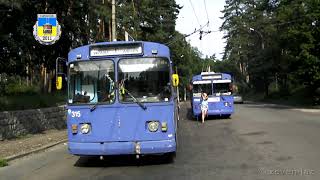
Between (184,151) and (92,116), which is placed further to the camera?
(184,151)

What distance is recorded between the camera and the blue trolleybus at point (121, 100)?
11938 mm

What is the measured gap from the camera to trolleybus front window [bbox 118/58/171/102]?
12164mm

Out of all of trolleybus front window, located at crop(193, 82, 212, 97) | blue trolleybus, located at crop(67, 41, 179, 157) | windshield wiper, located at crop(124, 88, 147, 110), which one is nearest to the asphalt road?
blue trolleybus, located at crop(67, 41, 179, 157)

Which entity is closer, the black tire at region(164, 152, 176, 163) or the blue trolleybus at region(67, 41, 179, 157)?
the blue trolleybus at region(67, 41, 179, 157)

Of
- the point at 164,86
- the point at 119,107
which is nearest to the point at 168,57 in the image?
the point at 164,86

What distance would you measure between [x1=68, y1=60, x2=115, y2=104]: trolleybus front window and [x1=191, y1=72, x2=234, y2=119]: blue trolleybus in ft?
56.1

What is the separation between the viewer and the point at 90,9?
3256cm

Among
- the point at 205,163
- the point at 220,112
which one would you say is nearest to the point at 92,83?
the point at 205,163

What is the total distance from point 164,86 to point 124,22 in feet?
131

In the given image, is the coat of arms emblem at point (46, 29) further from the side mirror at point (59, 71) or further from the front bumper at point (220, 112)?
the front bumper at point (220, 112)

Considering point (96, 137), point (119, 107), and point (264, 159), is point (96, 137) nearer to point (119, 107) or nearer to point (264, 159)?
point (119, 107)

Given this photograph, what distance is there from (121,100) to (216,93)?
17.6m

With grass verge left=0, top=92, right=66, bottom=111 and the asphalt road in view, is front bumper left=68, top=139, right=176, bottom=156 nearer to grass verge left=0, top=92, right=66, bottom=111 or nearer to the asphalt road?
the asphalt road

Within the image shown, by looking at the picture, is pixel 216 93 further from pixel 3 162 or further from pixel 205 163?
pixel 3 162
